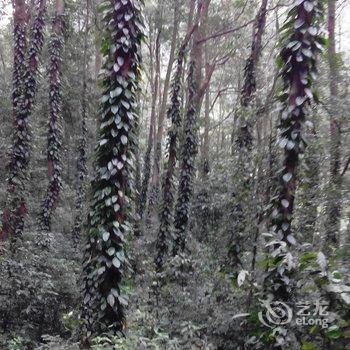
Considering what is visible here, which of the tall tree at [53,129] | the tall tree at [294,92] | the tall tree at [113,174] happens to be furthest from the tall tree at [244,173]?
the tall tree at [53,129]

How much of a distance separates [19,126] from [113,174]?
5979mm

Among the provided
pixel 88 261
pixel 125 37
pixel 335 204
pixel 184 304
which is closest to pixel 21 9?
pixel 125 37

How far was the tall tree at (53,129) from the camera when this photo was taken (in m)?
13.4

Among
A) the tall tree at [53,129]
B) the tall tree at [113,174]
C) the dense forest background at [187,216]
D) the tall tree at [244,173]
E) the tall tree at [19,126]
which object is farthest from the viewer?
the tall tree at [53,129]

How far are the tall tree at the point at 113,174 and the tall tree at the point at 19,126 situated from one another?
4962mm

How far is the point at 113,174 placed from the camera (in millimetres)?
6445

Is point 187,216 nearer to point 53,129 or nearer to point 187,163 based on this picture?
point 187,163

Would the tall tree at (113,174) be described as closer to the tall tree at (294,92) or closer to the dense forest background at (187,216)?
the dense forest background at (187,216)

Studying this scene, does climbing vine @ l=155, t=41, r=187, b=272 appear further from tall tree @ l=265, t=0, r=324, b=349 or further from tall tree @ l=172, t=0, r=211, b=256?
tall tree @ l=265, t=0, r=324, b=349

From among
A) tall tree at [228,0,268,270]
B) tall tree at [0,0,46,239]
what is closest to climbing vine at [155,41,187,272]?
tall tree at [228,0,268,270]

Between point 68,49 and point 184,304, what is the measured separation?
13.5 metres

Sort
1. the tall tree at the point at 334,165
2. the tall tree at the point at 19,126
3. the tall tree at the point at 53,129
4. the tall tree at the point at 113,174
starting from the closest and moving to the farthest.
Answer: the tall tree at the point at 113,174 → the tall tree at the point at 334,165 → the tall tree at the point at 19,126 → the tall tree at the point at 53,129

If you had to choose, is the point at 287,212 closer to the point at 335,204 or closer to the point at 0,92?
the point at 335,204

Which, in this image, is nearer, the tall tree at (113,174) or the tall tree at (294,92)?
the tall tree at (294,92)
